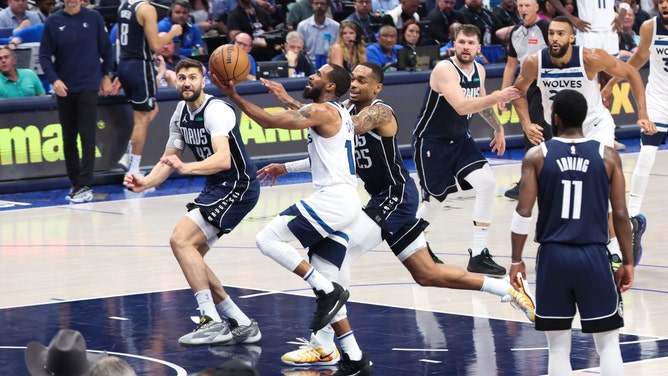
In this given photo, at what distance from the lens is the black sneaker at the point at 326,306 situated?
26.4 feet

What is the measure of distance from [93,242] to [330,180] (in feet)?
18.1

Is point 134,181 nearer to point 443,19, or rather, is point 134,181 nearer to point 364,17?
point 364,17

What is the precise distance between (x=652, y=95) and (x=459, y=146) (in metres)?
1.91

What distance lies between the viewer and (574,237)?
677 centimetres

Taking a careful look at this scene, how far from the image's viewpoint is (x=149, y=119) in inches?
653

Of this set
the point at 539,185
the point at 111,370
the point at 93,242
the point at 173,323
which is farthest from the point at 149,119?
the point at 111,370

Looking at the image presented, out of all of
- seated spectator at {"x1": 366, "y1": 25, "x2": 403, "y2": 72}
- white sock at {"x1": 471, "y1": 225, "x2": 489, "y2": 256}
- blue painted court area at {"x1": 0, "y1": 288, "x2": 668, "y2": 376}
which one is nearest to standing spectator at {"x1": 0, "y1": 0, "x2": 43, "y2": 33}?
seated spectator at {"x1": 366, "y1": 25, "x2": 403, "y2": 72}

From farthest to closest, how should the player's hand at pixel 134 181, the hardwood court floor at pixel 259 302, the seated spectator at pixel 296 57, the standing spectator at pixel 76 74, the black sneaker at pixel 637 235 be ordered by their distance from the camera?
the seated spectator at pixel 296 57, the standing spectator at pixel 76 74, the black sneaker at pixel 637 235, the player's hand at pixel 134 181, the hardwood court floor at pixel 259 302

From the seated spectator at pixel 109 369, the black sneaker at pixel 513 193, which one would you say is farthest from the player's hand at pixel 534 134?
the seated spectator at pixel 109 369

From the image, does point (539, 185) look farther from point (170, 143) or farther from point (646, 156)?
point (646, 156)

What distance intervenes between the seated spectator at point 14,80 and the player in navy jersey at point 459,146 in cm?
680

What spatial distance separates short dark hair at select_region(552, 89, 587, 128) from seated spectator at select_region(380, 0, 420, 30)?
14182 millimetres

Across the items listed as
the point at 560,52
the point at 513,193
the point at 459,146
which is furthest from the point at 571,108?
the point at 513,193

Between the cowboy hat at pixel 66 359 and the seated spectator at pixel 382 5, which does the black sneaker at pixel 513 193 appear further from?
the cowboy hat at pixel 66 359
